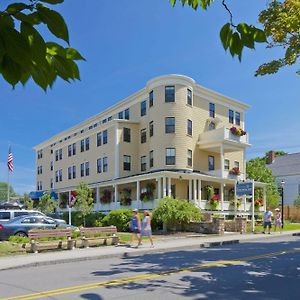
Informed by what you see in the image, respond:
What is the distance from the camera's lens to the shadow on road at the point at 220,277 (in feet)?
32.6

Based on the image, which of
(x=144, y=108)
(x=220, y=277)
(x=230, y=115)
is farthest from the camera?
(x=230, y=115)

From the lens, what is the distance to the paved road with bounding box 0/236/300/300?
9812mm

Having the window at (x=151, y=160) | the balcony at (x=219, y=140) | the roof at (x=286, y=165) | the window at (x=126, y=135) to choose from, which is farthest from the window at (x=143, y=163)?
the roof at (x=286, y=165)

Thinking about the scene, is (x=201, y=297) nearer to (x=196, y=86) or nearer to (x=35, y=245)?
(x=35, y=245)

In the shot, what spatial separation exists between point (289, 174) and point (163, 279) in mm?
61973

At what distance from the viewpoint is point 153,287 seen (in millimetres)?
10609

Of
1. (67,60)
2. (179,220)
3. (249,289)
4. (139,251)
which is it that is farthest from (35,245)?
(67,60)

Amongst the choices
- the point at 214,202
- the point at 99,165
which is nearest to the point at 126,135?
the point at 99,165

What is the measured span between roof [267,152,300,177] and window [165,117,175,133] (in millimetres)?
36405

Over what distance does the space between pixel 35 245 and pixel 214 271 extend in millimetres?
8811

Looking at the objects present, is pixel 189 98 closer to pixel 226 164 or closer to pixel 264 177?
pixel 226 164

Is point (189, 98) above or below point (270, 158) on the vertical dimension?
above

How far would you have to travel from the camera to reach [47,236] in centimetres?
2003

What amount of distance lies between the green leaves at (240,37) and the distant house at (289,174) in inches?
2708
